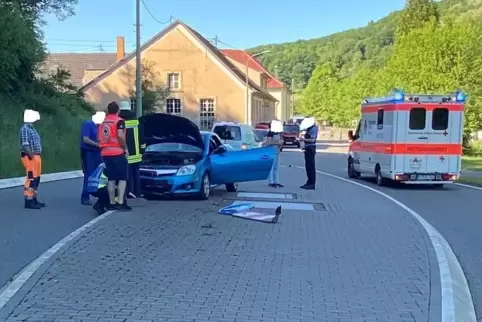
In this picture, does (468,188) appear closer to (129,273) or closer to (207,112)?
→ (129,273)

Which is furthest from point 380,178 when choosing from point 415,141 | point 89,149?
point 89,149

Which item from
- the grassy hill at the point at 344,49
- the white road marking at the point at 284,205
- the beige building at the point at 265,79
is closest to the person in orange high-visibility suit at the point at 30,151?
the white road marking at the point at 284,205

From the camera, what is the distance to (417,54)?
44.2 meters

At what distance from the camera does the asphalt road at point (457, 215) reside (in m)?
8.52

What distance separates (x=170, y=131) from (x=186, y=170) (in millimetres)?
1462

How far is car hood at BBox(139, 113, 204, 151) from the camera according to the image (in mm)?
14562

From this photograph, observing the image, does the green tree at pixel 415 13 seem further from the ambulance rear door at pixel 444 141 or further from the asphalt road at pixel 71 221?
the asphalt road at pixel 71 221

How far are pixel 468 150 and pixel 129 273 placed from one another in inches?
1657

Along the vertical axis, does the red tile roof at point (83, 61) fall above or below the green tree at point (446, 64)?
above

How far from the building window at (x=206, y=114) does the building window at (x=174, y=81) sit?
2.50 m

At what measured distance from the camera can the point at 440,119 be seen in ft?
64.6

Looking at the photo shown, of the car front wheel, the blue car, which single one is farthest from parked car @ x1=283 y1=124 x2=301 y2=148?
the car front wheel

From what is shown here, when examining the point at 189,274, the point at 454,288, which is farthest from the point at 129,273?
the point at 454,288

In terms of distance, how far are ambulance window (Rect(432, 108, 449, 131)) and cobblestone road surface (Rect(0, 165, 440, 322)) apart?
8.92 meters
